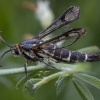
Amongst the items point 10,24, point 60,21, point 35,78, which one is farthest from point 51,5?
point 35,78

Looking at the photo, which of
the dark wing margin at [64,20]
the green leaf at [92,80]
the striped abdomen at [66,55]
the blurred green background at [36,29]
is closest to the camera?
the green leaf at [92,80]

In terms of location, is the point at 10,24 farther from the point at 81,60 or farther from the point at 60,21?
the point at 81,60

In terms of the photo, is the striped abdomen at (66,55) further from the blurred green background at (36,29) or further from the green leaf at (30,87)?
the blurred green background at (36,29)

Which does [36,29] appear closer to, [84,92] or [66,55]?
[66,55]

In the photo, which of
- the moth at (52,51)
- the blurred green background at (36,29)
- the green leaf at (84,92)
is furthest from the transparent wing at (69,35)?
the blurred green background at (36,29)

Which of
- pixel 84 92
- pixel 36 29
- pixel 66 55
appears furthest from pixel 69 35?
pixel 36 29

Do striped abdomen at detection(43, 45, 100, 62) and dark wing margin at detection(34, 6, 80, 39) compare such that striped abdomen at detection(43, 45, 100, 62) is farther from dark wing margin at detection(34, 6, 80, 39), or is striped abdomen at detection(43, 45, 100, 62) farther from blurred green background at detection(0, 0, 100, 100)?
blurred green background at detection(0, 0, 100, 100)
